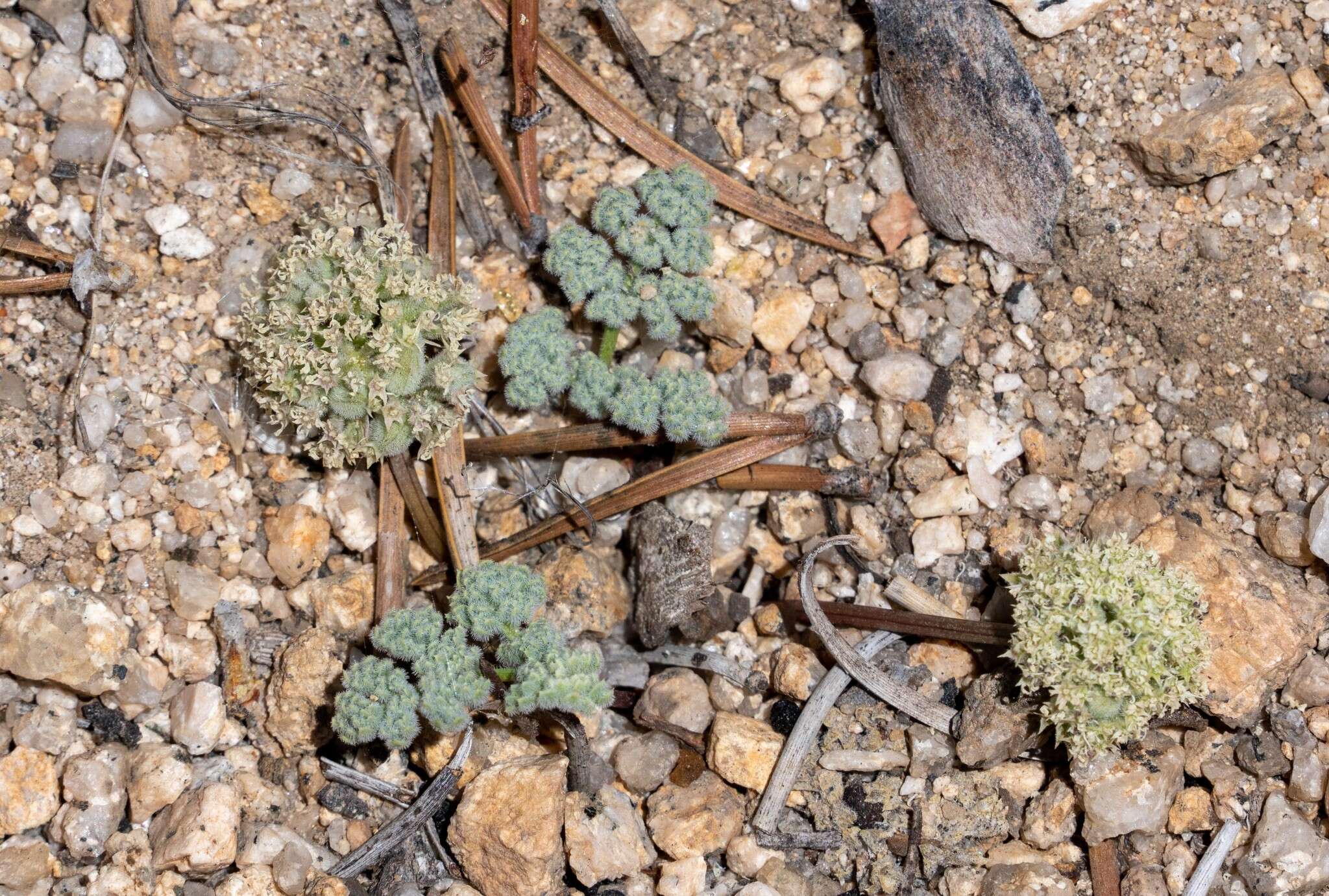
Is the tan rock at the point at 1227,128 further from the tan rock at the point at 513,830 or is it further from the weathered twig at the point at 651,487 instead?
the tan rock at the point at 513,830

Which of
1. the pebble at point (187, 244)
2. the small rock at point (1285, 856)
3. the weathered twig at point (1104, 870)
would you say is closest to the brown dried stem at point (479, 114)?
the pebble at point (187, 244)

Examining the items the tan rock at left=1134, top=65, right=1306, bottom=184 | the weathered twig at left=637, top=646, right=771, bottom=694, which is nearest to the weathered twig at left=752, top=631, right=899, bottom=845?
the weathered twig at left=637, top=646, right=771, bottom=694

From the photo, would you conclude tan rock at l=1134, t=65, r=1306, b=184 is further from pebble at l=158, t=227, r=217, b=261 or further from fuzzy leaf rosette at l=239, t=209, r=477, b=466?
pebble at l=158, t=227, r=217, b=261

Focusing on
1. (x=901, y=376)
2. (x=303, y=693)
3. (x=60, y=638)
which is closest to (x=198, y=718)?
(x=303, y=693)

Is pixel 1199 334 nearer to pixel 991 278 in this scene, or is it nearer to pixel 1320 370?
pixel 1320 370

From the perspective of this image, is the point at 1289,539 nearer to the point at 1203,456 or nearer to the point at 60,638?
the point at 1203,456

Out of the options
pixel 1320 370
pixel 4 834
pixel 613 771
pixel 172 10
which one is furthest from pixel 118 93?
pixel 1320 370
